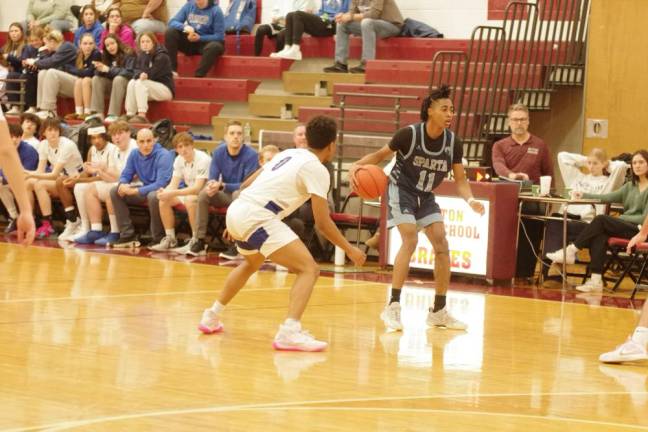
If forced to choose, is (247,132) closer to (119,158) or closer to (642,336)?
(119,158)

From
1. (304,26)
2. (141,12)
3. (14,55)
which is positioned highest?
(141,12)

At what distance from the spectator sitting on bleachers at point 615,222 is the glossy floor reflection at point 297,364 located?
39.2 inches

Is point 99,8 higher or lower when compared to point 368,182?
higher

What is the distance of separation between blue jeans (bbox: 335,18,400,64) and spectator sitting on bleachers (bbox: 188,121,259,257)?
3395 mm

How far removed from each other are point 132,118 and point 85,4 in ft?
15.3

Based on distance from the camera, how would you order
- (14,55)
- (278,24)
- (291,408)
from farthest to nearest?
(14,55) → (278,24) → (291,408)

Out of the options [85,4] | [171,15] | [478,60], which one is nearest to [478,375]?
[478,60]

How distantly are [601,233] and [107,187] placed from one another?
5.95 metres

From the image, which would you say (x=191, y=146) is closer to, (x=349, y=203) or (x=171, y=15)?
(x=349, y=203)

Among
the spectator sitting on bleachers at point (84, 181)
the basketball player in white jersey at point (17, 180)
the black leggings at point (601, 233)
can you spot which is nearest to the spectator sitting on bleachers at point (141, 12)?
the spectator sitting on bleachers at point (84, 181)

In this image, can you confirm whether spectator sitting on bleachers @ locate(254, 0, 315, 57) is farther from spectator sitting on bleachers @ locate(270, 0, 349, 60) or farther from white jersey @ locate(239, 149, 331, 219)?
white jersey @ locate(239, 149, 331, 219)

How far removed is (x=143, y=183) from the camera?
1369 cm

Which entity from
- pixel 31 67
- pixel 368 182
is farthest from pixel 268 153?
pixel 31 67

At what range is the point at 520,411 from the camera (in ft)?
18.5
